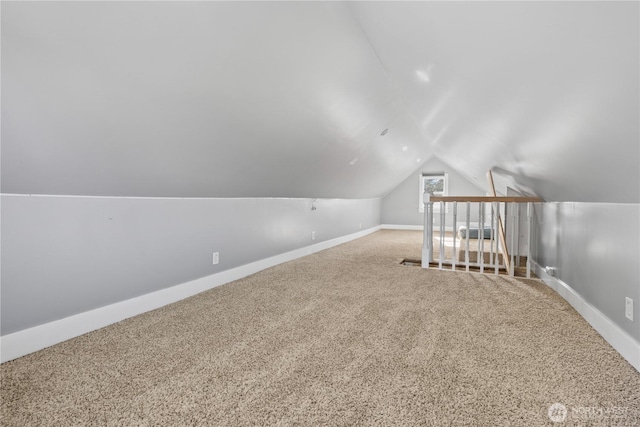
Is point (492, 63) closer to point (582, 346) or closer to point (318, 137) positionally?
point (582, 346)

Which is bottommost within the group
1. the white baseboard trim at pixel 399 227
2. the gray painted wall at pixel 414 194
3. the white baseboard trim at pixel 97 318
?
the white baseboard trim at pixel 97 318

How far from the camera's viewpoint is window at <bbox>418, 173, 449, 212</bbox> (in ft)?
27.5

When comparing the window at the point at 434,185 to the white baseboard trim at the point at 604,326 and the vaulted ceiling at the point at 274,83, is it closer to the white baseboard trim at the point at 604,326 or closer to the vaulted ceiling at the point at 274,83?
the vaulted ceiling at the point at 274,83

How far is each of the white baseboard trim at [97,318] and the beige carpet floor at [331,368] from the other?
7 cm

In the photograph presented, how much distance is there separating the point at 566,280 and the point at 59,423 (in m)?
3.21

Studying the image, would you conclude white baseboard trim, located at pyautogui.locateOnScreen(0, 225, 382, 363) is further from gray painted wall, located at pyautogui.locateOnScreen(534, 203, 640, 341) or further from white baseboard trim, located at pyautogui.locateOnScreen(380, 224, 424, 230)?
white baseboard trim, located at pyautogui.locateOnScreen(380, 224, 424, 230)

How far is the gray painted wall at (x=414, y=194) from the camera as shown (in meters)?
8.27

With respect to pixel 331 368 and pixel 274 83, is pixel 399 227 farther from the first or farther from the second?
pixel 331 368

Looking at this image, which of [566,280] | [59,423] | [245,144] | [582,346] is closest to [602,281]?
[582,346]

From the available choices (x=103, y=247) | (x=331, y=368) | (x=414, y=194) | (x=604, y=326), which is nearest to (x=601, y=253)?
(x=604, y=326)

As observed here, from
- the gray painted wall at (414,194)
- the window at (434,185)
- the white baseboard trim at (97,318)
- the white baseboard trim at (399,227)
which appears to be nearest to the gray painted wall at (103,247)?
the white baseboard trim at (97,318)

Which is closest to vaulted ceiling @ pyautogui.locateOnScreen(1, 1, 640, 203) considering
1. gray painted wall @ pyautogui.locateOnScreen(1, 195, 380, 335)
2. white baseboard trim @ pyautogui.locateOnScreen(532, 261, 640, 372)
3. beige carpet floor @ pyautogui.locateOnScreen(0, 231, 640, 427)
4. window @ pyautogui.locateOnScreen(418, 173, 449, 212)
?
gray painted wall @ pyautogui.locateOnScreen(1, 195, 380, 335)

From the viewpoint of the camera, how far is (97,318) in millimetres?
1980

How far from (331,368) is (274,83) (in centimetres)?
169
